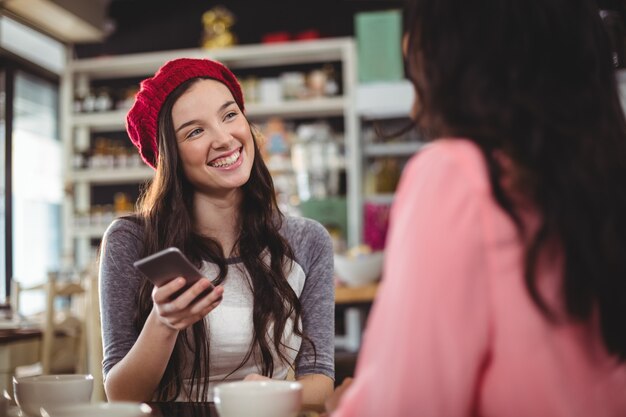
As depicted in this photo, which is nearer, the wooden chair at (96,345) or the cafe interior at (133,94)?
the wooden chair at (96,345)

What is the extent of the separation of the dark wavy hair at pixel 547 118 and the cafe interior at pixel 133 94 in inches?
162

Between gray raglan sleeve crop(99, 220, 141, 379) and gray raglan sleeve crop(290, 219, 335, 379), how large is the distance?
1.24 feet

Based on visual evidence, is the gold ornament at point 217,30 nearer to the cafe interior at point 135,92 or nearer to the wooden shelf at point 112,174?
the cafe interior at point 135,92

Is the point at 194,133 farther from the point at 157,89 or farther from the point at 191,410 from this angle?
the point at 191,410

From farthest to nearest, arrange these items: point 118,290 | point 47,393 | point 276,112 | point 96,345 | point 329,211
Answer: point 276,112 → point 329,211 → point 96,345 → point 118,290 → point 47,393

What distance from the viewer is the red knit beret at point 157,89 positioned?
1.64 meters

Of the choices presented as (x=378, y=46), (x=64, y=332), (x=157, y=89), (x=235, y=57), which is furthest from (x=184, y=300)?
(x=235, y=57)

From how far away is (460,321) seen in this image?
636 mm

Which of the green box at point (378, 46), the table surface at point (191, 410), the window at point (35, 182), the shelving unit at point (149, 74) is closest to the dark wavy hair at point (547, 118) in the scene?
the table surface at point (191, 410)

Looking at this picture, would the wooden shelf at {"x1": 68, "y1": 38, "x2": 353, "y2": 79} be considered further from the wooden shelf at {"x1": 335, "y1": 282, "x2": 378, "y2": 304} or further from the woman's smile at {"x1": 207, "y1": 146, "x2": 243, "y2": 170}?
the woman's smile at {"x1": 207, "y1": 146, "x2": 243, "y2": 170}

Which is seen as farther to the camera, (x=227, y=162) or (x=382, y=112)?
(x=382, y=112)

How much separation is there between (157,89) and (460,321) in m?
1.18

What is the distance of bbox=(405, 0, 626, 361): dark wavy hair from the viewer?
68 cm

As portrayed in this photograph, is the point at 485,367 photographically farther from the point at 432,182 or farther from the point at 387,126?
the point at 387,126
